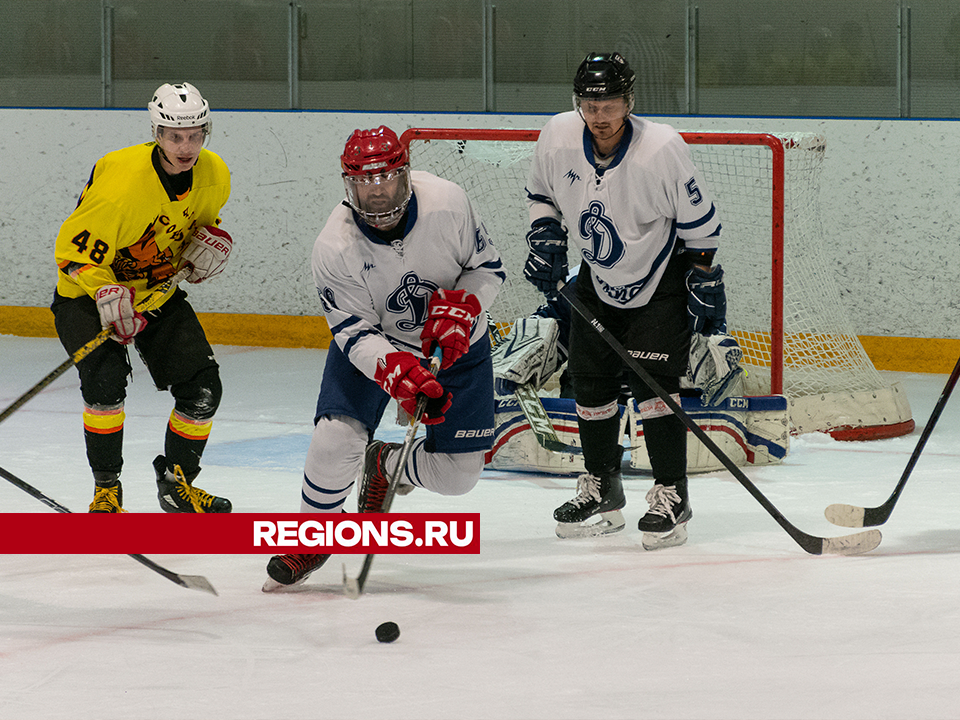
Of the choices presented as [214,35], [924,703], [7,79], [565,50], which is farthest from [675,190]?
[7,79]

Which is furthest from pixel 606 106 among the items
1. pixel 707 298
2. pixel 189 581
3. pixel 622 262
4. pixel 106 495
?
pixel 106 495

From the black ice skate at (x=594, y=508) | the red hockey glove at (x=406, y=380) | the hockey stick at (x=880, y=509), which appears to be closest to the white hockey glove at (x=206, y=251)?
the red hockey glove at (x=406, y=380)

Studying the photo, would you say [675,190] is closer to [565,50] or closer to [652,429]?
[652,429]

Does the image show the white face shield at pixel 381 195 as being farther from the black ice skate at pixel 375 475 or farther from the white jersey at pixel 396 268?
the black ice skate at pixel 375 475

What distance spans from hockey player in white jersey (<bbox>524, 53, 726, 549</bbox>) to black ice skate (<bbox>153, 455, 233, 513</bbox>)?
0.86 metres

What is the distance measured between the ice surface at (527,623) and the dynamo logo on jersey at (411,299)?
0.53 meters

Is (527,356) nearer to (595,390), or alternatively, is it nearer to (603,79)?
(595,390)

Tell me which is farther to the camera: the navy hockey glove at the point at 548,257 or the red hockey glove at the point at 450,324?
the navy hockey glove at the point at 548,257

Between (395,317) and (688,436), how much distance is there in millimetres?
1439

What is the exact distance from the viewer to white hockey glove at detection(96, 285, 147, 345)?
2953mm

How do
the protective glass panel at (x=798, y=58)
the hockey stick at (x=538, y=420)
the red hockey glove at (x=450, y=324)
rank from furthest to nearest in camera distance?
the protective glass panel at (x=798, y=58) → the hockey stick at (x=538, y=420) → the red hockey glove at (x=450, y=324)

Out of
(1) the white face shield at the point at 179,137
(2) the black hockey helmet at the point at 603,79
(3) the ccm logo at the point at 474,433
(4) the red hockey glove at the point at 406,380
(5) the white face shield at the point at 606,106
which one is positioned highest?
(2) the black hockey helmet at the point at 603,79

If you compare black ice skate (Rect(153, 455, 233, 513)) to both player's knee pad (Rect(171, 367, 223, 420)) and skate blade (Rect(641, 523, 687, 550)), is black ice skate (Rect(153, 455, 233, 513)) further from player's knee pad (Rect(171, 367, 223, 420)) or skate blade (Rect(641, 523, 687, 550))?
skate blade (Rect(641, 523, 687, 550))

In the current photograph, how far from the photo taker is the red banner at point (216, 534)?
9.25 ft
